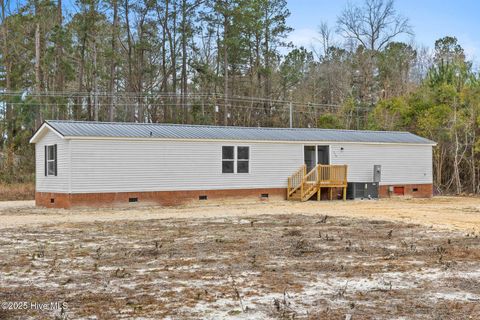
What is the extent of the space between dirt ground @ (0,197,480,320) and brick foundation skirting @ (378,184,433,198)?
10.00m

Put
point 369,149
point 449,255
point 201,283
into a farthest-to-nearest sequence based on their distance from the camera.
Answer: point 369,149
point 449,255
point 201,283

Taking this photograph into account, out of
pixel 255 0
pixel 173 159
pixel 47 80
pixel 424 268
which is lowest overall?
pixel 424 268

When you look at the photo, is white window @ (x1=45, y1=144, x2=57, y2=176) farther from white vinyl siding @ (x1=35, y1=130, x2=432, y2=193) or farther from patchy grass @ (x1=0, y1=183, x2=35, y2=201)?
patchy grass @ (x1=0, y1=183, x2=35, y2=201)

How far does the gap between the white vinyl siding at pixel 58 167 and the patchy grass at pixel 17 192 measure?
5264 millimetres

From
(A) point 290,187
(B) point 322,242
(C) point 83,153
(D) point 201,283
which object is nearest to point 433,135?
(A) point 290,187

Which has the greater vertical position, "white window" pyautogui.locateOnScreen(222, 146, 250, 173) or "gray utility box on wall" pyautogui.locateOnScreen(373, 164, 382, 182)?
"white window" pyautogui.locateOnScreen(222, 146, 250, 173)

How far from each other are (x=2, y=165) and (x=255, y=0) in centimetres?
Result: 1802

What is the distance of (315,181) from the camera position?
2192 cm

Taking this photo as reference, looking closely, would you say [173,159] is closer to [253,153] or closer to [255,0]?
[253,153]

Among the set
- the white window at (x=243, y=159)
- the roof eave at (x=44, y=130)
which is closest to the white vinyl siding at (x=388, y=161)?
the white window at (x=243, y=159)

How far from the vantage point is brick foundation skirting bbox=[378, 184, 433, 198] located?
23906mm

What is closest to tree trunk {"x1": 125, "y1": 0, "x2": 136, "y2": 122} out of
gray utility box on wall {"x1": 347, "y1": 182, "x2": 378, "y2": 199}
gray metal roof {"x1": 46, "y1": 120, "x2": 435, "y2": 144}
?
A: gray metal roof {"x1": 46, "y1": 120, "x2": 435, "y2": 144}

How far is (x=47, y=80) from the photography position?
34062 mm

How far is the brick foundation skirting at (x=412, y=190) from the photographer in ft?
78.4
